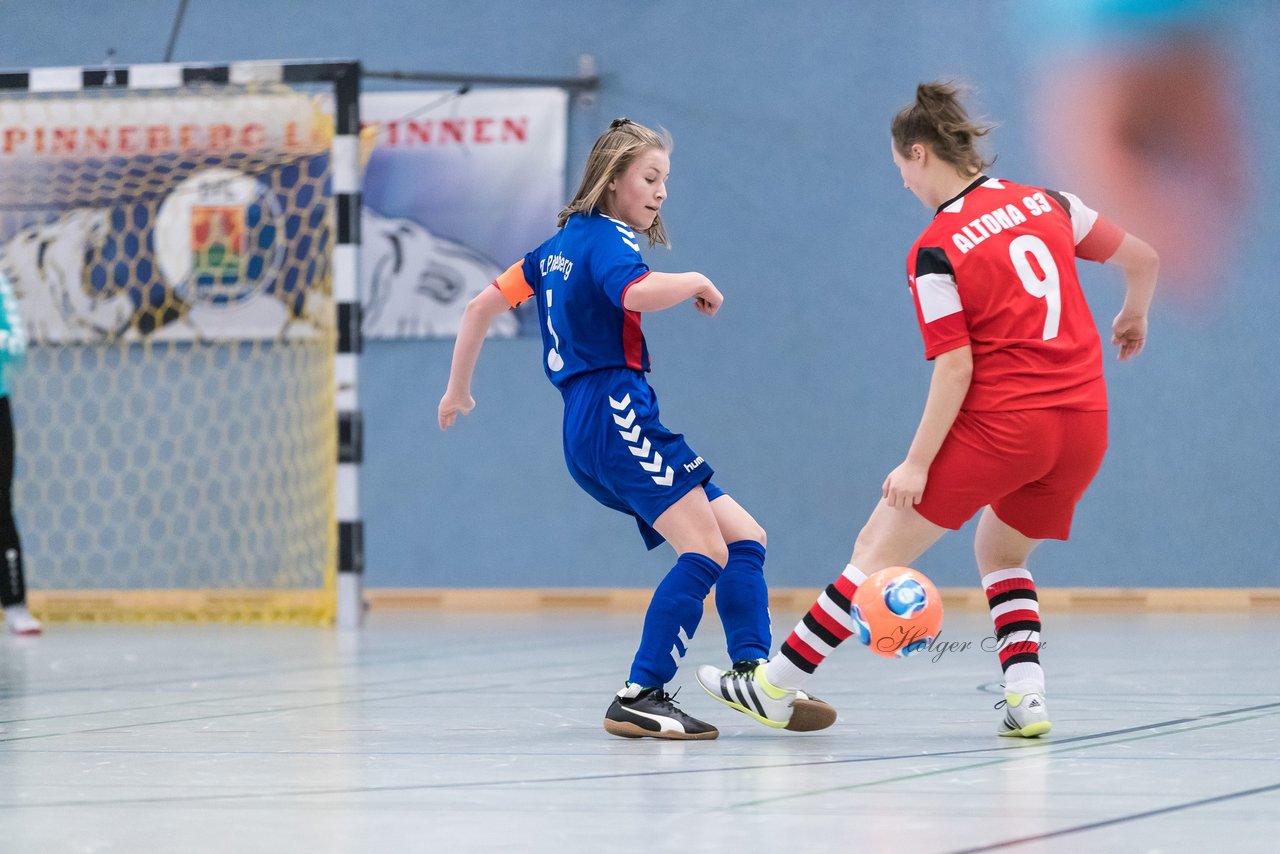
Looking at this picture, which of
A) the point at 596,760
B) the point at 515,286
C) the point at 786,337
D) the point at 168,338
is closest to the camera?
the point at 596,760

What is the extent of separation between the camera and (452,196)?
7.84 meters

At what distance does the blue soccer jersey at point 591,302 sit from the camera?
335 centimetres

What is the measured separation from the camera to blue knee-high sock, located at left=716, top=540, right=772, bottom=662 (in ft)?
11.2

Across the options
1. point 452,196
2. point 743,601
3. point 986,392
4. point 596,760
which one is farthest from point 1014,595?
point 452,196

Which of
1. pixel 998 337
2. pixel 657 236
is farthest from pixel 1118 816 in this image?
pixel 657 236

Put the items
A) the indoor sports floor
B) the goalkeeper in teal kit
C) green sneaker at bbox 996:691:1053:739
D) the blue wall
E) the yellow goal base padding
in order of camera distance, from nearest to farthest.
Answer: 1. the indoor sports floor
2. green sneaker at bbox 996:691:1053:739
3. the goalkeeper in teal kit
4. the yellow goal base padding
5. the blue wall

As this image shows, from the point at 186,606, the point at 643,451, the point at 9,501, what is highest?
the point at 643,451

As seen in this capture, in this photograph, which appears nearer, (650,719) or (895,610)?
(895,610)

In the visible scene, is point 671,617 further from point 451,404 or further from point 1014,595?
point 451,404

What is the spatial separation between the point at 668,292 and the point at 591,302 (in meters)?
0.28

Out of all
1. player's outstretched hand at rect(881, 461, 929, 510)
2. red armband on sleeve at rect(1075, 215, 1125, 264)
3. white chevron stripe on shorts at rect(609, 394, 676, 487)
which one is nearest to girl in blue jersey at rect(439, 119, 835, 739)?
white chevron stripe on shorts at rect(609, 394, 676, 487)

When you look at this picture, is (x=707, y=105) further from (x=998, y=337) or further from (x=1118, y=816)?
(x=1118, y=816)

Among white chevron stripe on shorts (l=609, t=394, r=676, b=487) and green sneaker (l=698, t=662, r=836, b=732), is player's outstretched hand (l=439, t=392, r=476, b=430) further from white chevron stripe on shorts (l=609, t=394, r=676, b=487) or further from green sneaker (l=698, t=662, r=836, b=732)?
green sneaker (l=698, t=662, r=836, b=732)

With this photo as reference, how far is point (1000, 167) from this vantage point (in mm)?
7523
